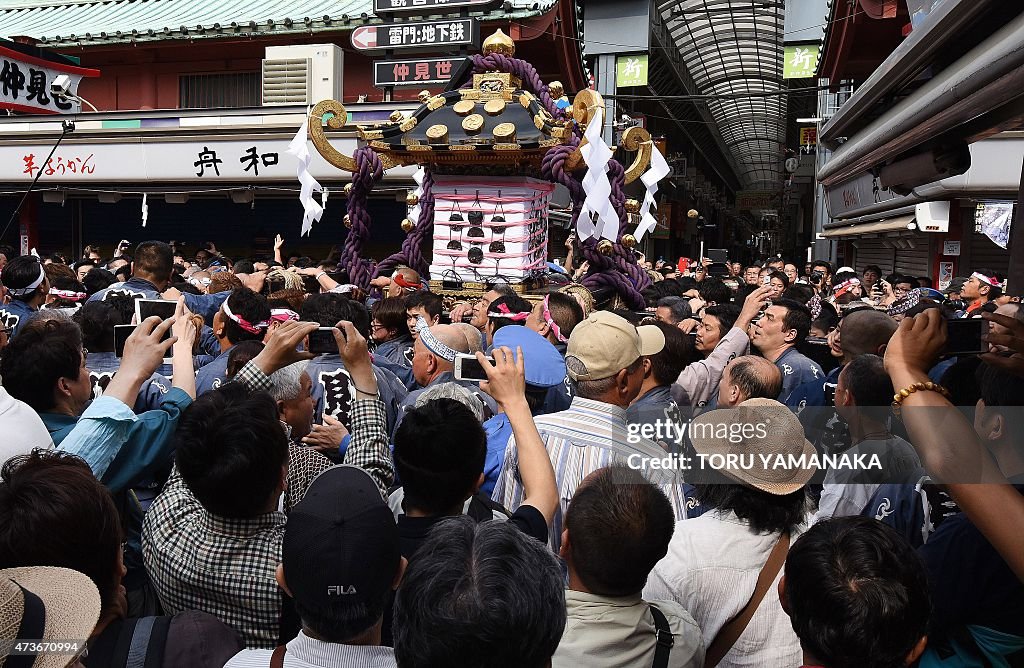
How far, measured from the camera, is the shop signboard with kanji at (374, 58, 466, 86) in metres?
13.2

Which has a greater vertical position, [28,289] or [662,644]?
[28,289]

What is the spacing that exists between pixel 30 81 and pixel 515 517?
12.0 m

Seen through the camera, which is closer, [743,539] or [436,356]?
[743,539]

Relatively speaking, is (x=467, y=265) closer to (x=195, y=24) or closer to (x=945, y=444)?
(x=945, y=444)

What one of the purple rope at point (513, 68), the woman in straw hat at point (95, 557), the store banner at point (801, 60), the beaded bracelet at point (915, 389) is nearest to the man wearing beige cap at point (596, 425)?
the beaded bracelet at point (915, 389)

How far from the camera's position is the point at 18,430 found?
8.19 ft

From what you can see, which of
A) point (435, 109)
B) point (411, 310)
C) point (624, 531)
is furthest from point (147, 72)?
point (624, 531)

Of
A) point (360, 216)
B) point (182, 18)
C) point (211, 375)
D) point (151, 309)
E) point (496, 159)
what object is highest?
point (182, 18)

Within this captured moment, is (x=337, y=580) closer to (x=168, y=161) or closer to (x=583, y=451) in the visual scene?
(x=583, y=451)

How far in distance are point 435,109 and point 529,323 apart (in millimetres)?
3252

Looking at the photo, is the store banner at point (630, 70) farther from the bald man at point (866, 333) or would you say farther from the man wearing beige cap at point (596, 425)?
the man wearing beige cap at point (596, 425)

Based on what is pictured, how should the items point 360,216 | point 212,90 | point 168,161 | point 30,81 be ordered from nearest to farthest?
1. point 360,216
2. point 30,81
3. point 168,161
4. point 212,90

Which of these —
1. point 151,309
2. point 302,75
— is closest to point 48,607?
point 151,309

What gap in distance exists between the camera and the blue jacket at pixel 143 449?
8.68 ft
